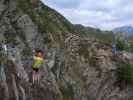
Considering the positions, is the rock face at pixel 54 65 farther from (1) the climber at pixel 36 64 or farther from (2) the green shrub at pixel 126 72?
(2) the green shrub at pixel 126 72

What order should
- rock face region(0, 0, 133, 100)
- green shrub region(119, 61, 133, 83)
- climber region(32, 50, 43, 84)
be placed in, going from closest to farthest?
climber region(32, 50, 43, 84) < rock face region(0, 0, 133, 100) < green shrub region(119, 61, 133, 83)

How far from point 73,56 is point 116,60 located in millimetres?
8327

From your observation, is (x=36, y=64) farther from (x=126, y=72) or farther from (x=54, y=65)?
(x=126, y=72)

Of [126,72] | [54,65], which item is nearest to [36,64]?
[54,65]

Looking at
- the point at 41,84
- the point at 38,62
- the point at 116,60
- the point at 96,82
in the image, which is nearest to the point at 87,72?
the point at 96,82

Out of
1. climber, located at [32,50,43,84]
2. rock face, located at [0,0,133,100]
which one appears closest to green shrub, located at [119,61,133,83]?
rock face, located at [0,0,133,100]

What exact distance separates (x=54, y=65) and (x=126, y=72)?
1520 centimetres

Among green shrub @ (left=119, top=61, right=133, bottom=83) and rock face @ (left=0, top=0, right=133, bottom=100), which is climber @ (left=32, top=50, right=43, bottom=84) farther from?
green shrub @ (left=119, top=61, right=133, bottom=83)

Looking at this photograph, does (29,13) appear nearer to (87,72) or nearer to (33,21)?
(33,21)

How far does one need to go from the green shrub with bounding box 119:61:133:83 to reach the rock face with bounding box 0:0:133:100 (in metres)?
0.86

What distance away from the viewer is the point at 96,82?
56.8 metres

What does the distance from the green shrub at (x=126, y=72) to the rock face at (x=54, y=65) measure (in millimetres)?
864

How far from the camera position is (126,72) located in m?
57.4

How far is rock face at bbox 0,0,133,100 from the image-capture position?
31047 millimetres
